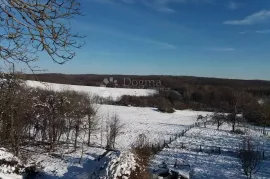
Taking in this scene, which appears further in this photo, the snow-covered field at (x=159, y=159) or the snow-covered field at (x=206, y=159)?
the snow-covered field at (x=206, y=159)

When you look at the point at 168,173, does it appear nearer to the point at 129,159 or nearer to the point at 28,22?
the point at 129,159

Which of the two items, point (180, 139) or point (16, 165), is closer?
point (16, 165)

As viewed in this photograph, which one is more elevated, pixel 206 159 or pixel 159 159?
pixel 159 159

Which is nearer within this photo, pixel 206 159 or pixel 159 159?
pixel 159 159

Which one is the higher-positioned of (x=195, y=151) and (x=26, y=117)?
(x=26, y=117)

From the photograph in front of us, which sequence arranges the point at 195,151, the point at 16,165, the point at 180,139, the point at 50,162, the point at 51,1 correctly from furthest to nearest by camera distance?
the point at 180,139 → the point at 195,151 → the point at 50,162 → the point at 16,165 → the point at 51,1

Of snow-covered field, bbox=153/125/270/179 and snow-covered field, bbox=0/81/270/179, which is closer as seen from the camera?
snow-covered field, bbox=0/81/270/179

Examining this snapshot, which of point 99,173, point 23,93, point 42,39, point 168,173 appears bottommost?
point 168,173

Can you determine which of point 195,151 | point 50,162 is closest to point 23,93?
point 50,162
